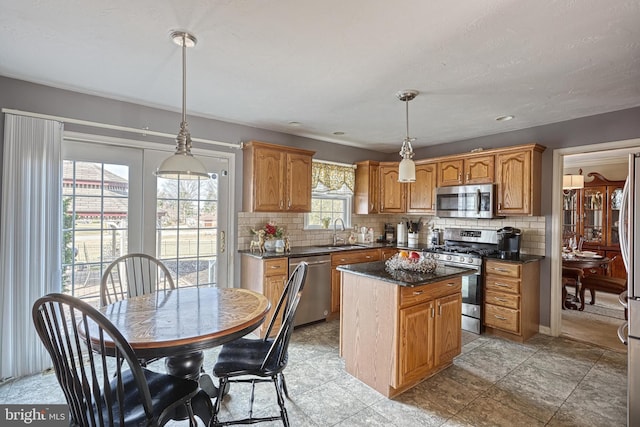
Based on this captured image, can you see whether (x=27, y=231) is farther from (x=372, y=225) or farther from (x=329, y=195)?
(x=372, y=225)

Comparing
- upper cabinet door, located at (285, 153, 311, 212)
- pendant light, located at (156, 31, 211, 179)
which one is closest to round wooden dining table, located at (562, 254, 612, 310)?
upper cabinet door, located at (285, 153, 311, 212)

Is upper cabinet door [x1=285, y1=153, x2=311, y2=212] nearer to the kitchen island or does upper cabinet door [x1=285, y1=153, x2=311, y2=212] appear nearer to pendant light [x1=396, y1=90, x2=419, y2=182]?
the kitchen island

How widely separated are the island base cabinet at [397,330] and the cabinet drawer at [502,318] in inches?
40.2

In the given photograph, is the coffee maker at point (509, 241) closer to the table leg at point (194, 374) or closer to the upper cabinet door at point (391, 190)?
the upper cabinet door at point (391, 190)

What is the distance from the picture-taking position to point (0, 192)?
254cm

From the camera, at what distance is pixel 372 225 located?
5.42 m

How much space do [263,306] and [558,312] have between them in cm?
356

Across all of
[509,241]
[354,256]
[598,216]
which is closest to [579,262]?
[509,241]

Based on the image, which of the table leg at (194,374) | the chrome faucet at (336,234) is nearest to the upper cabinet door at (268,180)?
the chrome faucet at (336,234)

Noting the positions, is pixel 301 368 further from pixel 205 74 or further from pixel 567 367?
pixel 205 74

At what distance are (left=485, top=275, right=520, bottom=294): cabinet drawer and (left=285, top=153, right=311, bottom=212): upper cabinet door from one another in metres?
2.33

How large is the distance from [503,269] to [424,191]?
158 centimetres

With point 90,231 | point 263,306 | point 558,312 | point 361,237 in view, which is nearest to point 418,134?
point 361,237

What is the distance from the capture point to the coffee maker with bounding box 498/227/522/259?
388 centimetres
